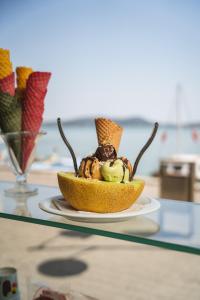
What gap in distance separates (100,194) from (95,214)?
0.03 metres

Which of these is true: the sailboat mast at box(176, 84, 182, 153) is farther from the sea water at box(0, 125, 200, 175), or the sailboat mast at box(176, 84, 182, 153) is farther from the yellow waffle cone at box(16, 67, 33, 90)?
the yellow waffle cone at box(16, 67, 33, 90)

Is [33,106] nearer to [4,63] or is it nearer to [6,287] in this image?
[4,63]

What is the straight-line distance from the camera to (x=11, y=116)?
0.71 metres

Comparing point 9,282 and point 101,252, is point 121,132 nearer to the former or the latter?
point 9,282

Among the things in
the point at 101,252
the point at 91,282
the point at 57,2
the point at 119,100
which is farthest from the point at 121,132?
the point at 119,100

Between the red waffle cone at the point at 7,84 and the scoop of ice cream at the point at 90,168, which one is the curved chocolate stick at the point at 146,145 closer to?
the scoop of ice cream at the point at 90,168

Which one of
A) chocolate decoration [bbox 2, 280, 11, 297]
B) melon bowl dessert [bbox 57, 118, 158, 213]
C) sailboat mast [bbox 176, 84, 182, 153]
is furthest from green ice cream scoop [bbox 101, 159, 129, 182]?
sailboat mast [bbox 176, 84, 182, 153]

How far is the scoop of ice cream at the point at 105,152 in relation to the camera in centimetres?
56

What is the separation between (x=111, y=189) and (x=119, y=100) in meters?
11.6

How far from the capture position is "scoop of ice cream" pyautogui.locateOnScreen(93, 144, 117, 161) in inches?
22.2

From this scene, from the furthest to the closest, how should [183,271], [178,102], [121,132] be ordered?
[178,102] < [183,271] < [121,132]

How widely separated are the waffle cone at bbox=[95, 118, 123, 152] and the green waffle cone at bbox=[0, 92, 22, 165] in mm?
191

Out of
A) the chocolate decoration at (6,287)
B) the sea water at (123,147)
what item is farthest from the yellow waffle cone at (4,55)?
the chocolate decoration at (6,287)

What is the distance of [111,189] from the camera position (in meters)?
0.51
